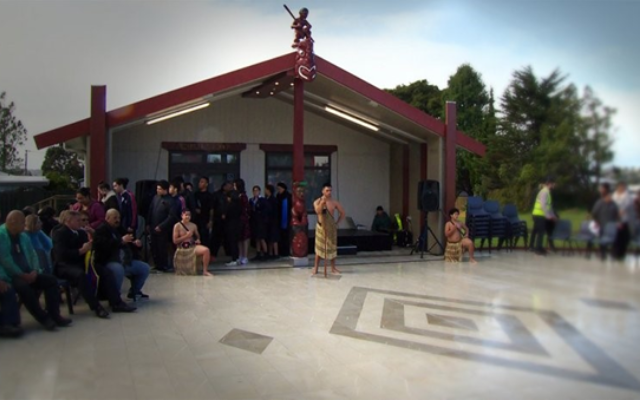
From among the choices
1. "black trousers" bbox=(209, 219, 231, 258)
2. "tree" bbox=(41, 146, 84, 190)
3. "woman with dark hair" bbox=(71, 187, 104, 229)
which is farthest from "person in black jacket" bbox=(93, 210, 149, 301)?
"tree" bbox=(41, 146, 84, 190)

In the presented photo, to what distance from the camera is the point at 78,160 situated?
14273 millimetres

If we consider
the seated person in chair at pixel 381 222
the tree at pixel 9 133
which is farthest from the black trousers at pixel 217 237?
the tree at pixel 9 133

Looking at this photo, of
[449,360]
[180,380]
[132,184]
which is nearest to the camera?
[449,360]

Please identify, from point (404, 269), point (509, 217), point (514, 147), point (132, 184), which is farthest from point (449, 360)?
point (132, 184)

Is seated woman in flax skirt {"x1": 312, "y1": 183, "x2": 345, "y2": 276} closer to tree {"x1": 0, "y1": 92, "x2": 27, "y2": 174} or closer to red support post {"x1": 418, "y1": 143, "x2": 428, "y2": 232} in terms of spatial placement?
red support post {"x1": 418, "y1": 143, "x2": 428, "y2": 232}

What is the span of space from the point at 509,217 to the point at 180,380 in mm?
3144

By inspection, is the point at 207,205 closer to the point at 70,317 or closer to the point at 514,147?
the point at 70,317

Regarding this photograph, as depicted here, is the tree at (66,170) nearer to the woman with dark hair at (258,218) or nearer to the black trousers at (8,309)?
the woman with dark hair at (258,218)

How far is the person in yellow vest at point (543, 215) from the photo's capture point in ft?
2.83

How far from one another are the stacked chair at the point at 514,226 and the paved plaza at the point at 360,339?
0.06 meters

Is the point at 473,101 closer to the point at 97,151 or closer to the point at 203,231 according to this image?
the point at 97,151

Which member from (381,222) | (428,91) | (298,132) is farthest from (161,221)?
(428,91)

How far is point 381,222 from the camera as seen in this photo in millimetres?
13539

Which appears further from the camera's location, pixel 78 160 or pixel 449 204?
pixel 78 160
